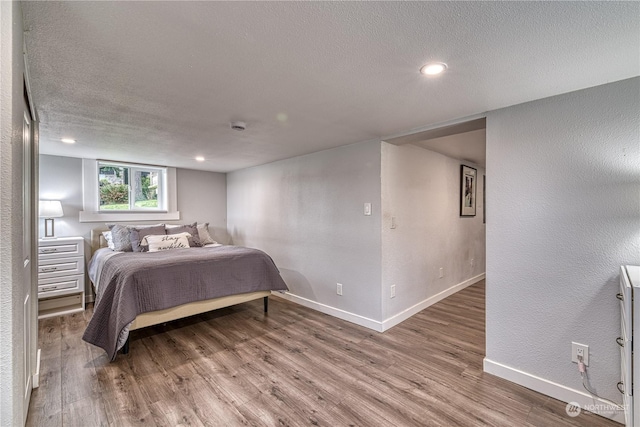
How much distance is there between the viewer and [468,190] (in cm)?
443

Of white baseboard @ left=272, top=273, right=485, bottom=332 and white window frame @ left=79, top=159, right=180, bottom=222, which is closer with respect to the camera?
white baseboard @ left=272, top=273, right=485, bottom=332

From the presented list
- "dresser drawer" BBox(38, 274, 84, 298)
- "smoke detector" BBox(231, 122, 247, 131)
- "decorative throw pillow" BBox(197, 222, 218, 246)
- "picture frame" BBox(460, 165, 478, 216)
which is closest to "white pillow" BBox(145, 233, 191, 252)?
"decorative throw pillow" BBox(197, 222, 218, 246)

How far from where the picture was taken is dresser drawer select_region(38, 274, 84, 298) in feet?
10.8

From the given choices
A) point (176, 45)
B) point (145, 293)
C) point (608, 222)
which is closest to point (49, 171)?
point (145, 293)

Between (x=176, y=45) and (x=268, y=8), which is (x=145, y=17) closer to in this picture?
(x=176, y=45)

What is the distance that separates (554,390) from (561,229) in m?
1.08

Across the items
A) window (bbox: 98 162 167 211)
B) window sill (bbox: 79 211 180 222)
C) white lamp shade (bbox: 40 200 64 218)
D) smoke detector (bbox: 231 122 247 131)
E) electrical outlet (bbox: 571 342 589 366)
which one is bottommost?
electrical outlet (bbox: 571 342 589 366)

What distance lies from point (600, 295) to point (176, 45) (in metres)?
2.75

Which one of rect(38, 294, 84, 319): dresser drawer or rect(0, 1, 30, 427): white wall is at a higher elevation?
rect(0, 1, 30, 427): white wall

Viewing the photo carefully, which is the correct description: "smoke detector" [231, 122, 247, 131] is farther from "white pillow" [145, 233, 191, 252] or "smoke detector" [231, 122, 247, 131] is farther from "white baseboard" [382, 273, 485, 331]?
"white baseboard" [382, 273, 485, 331]

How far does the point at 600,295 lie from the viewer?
1743 mm

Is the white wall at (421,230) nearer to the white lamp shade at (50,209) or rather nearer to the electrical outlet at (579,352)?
the electrical outlet at (579,352)

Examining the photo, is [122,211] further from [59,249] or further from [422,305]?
[422,305]

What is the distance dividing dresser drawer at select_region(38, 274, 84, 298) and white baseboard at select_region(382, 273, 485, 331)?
3.74m
